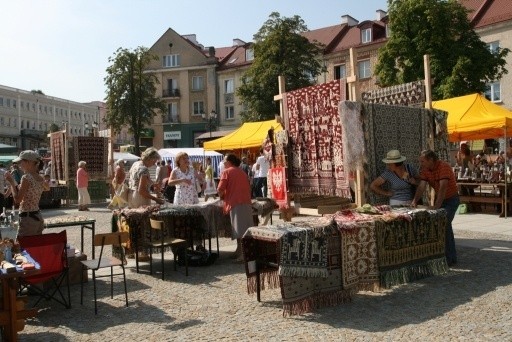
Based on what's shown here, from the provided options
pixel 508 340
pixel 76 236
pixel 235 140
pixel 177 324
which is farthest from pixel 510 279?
pixel 235 140

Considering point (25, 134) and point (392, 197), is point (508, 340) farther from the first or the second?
point (25, 134)

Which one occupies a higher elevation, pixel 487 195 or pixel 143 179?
pixel 143 179

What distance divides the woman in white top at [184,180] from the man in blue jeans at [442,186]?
3.49m

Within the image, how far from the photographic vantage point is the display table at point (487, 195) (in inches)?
491

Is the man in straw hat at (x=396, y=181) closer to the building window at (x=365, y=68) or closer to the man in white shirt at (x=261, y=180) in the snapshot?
the man in white shirt at (x=261, y=180)

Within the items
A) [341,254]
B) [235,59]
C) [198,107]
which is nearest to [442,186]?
[341,254]

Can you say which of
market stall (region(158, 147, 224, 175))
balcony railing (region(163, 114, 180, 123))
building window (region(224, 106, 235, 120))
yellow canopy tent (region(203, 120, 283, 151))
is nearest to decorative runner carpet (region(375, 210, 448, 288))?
yellow canopy tent (region(203, 120, 283, 151))

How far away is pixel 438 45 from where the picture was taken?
24.9 metres

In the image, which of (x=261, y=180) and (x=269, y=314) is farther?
(x=261, y=180)

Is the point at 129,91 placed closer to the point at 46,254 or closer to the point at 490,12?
the point at 490,12

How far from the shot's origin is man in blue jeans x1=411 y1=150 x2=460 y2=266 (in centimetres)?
730

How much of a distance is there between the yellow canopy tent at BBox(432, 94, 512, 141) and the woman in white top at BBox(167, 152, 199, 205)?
7.18 metres

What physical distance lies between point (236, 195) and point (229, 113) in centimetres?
4046

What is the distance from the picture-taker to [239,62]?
46.2 metres
